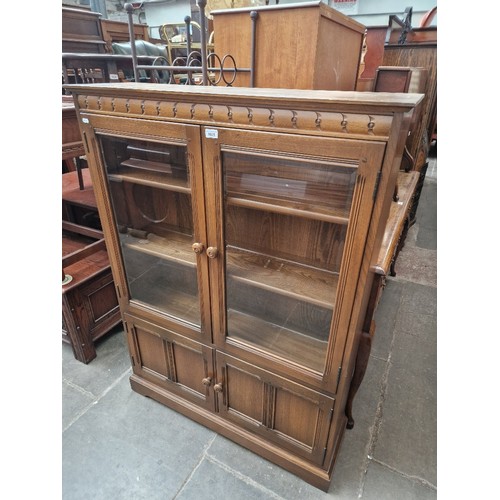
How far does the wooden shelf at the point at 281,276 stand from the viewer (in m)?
Result: 1.07

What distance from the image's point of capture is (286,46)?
127 cm

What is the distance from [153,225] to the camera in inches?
54.1

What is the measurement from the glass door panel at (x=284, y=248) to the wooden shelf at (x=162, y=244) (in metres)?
0.23

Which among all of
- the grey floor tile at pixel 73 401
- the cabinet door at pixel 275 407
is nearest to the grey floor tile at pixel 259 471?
the cabinet door at pixel 275 407

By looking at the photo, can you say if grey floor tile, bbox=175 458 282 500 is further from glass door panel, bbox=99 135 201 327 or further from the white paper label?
the white paper label

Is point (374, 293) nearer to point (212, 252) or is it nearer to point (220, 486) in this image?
point (212, 252)

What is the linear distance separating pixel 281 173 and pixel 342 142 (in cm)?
24

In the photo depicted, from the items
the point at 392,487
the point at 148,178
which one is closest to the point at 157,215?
the point at 148,178

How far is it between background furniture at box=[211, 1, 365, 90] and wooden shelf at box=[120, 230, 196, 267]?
72 centimetres

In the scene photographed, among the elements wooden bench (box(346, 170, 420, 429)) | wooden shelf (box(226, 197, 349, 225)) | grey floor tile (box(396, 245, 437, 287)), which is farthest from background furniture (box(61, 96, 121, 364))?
grey floor tile (box(396, 245, 437, 287))

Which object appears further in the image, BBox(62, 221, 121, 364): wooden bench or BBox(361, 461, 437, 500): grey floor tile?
BBox(62, 221, 121, 364): wooden bench

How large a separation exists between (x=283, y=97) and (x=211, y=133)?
227mm

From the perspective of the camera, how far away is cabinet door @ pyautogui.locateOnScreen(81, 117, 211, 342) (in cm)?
99

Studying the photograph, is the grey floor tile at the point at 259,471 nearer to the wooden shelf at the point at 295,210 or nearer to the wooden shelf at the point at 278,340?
the wooden shelf at the point at 278,340
